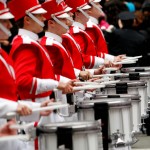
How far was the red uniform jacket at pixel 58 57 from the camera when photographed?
38.8 feet

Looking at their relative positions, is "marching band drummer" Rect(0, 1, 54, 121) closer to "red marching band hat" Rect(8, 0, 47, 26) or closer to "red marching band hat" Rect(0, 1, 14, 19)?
"red marching band hat" Rect(0, 1, 14, 19)

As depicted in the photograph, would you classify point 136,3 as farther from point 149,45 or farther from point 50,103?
point 50,103

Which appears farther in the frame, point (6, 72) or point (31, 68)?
point (31, 68)

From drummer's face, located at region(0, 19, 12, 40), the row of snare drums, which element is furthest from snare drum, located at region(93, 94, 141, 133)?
drummer's face, located at region(0, 19, 12, 40)

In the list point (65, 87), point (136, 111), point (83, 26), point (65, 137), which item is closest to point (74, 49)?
point (83, 26)

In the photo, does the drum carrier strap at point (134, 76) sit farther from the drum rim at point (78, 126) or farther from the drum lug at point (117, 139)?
the drum rim at point (78, 126)

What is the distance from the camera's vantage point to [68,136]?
29.8ft

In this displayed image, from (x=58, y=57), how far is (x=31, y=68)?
4.45ft

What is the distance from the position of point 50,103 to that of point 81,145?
0.52 meters

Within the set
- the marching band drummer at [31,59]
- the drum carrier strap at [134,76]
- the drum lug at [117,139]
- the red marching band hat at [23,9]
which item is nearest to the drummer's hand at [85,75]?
the drum carrier strap at [134,76]

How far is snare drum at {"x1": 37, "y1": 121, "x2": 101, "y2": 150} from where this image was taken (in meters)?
9.09

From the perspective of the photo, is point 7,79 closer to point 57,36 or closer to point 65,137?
point 65,137

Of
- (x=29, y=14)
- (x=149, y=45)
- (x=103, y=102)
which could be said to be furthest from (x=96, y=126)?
(x=149, y=45)

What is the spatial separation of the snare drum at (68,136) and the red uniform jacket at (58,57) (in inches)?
104
